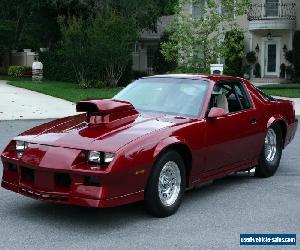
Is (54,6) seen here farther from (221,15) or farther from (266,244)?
(266,244)

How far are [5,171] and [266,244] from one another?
271 centimetres

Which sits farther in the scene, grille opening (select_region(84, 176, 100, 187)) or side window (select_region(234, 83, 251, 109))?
side window (select_region(234, 83, 251, 109))

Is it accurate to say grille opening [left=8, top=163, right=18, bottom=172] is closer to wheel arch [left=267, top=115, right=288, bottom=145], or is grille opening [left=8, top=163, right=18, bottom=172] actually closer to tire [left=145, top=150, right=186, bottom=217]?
tire [left=145, top=150, right=186, bottom=217]

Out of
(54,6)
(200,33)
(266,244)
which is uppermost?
(54,6)

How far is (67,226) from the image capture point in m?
5.53

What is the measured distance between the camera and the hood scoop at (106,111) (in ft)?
19.7

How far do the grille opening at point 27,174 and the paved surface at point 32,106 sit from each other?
1064cm

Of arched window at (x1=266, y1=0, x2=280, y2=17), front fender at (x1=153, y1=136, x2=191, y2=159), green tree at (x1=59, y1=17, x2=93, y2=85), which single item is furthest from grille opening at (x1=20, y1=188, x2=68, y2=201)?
arched window at (x1=266, y1=0, x2=280, y2=17)

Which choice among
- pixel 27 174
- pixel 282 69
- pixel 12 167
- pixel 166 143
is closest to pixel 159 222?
pixel 166 143

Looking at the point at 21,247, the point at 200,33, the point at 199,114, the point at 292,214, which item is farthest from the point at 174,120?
the point at 200,33

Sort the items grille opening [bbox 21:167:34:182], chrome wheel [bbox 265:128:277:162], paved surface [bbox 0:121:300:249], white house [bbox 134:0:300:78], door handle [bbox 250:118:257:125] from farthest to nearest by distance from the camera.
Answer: white house [bbox 134:0:300:78], chrome wheel [bbox 265:128:277:162], door handle [bbox 250:118:257:125], grille opening [bbox 21:167:34:182], paved surface [bbox 0:121:300:249]

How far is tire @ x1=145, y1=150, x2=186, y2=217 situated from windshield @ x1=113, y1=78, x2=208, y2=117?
0.81m

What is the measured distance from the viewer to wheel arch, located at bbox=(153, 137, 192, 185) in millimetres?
5652

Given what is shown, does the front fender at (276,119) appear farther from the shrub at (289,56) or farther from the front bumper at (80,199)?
the shrub at (289,56)
